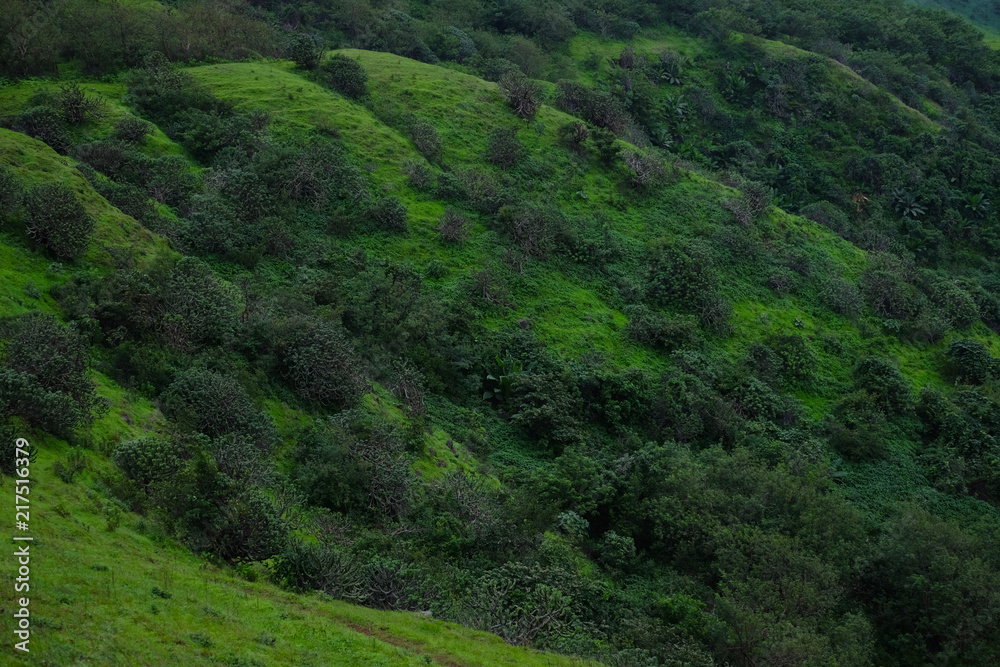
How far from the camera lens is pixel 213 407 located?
21281 millimetres

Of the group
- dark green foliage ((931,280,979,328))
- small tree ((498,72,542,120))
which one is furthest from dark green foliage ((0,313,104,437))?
dark green foliage ((931,280,979,328))

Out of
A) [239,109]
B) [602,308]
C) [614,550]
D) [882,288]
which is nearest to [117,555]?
[614,550]

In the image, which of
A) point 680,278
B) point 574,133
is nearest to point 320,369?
point 680,278

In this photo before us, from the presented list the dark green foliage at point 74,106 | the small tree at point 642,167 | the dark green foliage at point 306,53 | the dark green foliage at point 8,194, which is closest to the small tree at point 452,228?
the small tree at point 642,167

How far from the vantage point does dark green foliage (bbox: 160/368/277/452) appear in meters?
21.0

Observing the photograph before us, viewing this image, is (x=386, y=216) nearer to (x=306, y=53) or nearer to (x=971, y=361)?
(x=306, y=53)

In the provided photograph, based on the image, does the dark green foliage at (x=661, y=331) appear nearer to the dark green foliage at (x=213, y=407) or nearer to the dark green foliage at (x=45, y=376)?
the dark green foliage at (x=213, y=407)

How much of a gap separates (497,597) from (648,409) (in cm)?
1546

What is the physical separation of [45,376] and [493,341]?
62.0ft

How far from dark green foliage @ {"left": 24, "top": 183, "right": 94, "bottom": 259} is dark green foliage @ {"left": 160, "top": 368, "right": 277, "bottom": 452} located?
21.9 ft

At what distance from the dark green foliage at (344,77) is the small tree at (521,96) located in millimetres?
9602

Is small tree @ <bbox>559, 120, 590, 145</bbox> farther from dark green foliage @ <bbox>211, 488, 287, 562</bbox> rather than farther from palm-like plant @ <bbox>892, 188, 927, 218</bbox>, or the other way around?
dark green foliage @ <bbox>211, 488, 287, 562</bbox>

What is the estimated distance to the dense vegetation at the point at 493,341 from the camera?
66.4 feet

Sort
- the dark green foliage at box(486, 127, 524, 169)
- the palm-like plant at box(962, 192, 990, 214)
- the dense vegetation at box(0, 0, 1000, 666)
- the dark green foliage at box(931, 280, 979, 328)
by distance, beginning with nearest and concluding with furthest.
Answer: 1. the dense vegetation at box(0, 0, 1000, 666)
2. the dark green foliage at box(486, 127, 524, 169)
3. the dark green foliage at box(931, 280, 979, 328)
4. the palm-like plant at box(962, 192, 990, 214)
